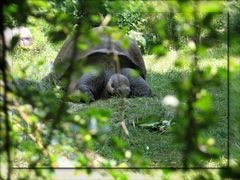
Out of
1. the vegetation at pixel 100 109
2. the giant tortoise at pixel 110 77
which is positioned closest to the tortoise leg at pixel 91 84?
the giant tortoise at pixel 110 77

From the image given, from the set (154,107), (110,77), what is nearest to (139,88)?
(110,77)

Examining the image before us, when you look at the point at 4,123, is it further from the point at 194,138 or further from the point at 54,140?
the point at 194,138

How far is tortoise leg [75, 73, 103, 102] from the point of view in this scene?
3859mm

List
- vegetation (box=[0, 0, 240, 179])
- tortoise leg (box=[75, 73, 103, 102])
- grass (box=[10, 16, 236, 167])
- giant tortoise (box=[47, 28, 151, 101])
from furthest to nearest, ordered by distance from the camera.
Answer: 1. tortoise leg (box=[75, 73, 103, 102])
2. giant tortoise (box=[47, 28, 151, 101])
3. grass (box=[10, 16, 236, 167])
4. vegetation (box=[0, 0, 240, 179])

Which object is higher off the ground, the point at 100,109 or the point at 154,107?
the point at 100,109

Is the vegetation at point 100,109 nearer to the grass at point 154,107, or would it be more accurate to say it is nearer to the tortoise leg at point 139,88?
the grass at point 154,107

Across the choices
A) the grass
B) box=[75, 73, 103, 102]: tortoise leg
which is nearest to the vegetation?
the grass

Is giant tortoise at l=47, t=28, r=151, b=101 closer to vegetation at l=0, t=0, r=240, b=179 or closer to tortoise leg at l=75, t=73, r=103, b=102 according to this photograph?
tortoise leg at l=75, t=73, r=103, b=102

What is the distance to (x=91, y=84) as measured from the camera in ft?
13.0

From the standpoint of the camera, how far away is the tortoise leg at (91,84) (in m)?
3.86

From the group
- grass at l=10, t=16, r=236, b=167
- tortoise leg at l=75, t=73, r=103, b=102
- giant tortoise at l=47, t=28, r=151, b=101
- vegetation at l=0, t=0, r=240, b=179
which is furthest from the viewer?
tortoise leg at l=75, t=73, r=103, b=102

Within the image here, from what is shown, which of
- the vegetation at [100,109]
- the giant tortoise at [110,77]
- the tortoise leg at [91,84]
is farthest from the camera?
the tortoise leg at [91,84]

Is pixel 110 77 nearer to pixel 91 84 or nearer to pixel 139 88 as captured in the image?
pixel 91 84

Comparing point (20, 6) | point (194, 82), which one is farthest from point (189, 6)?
point (20, 6)
